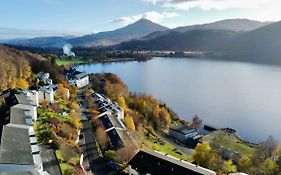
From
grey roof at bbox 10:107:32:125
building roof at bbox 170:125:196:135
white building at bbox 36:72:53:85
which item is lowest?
building roof at bbox 170:125:196:135

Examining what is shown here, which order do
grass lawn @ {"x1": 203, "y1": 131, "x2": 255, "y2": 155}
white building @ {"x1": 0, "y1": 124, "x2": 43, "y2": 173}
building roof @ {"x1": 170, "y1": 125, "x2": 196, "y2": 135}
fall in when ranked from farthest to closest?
building roof @ {"x1": 170, "y1": 125, "x2": 196, "y2": 135} < grass lawn @ {"x1": 203, "y1": 131, "x2": 255, "y2": 155} < white building @ {"x1": 0, "y1": 124, "x2": 43, "y2": 173}

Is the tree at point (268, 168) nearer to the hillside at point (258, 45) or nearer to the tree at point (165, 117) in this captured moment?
the tree at point (165, 117)

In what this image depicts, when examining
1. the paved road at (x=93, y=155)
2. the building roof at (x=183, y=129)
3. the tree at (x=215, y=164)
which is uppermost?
the paved road at (x=93, y=155)

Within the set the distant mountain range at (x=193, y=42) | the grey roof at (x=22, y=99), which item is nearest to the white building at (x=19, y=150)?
the grey roof at (x=22, y=99)

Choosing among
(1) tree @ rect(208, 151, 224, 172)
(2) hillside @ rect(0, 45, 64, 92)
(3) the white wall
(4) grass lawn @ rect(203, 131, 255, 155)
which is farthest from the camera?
(2) hillside @ rect(0, 45, 64, 92)

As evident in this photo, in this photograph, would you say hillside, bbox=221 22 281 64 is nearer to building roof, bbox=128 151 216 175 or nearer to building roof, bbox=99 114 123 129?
building roof, bbox=99 114 123 129

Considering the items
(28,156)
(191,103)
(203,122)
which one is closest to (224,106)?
(191,103)

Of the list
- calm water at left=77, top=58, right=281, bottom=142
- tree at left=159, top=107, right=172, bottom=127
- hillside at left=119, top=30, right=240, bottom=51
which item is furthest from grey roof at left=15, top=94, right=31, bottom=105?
hillside at left=119, top=30, right=240, bottom=51
